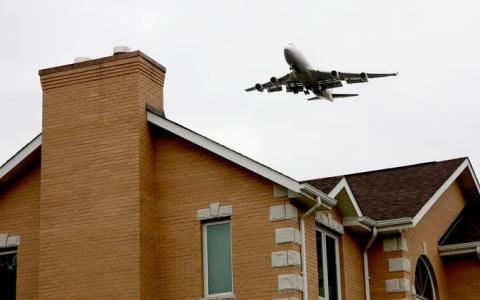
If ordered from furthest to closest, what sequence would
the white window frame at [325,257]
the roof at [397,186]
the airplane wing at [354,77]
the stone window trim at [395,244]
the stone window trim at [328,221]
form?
the airplane wing at [354,77], the roof at [397,186], the stone window trim at [395,244], the white window frame at [325,257], the stone window trim at [328,221]

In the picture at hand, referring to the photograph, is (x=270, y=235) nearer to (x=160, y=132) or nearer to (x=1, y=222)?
(x=160, y=132)

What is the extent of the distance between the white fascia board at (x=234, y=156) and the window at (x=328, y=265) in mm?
1555

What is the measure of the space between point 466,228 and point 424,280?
245 cm

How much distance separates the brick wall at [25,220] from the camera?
19.8 meters

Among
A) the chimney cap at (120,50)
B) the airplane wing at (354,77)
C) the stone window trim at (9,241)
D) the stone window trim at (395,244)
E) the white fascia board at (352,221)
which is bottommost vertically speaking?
the stone window trim at (395,244)

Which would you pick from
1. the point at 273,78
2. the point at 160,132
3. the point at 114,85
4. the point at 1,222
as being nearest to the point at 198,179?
the point at 160,132

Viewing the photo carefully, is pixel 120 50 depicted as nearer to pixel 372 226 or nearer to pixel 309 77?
pixel 372 226

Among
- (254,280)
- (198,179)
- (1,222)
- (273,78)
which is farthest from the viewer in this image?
(273,78)

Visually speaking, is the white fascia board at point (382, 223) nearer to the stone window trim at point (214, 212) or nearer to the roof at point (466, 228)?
the stone window trim at point (214, 212)

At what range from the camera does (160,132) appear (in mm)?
19781

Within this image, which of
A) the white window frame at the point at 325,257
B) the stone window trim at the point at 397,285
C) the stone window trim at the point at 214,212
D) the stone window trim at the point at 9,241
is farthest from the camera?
the stone window trim at the point at 397,285

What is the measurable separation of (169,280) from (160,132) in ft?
9.76

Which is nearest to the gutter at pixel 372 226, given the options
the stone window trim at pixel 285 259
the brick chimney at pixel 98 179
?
the stone window trim at pixel 285 259

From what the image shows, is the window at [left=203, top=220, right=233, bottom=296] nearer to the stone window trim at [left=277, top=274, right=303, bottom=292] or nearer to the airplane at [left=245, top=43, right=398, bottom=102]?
the stone window trim at [left=277, top=274, right=303, bottom=292]
